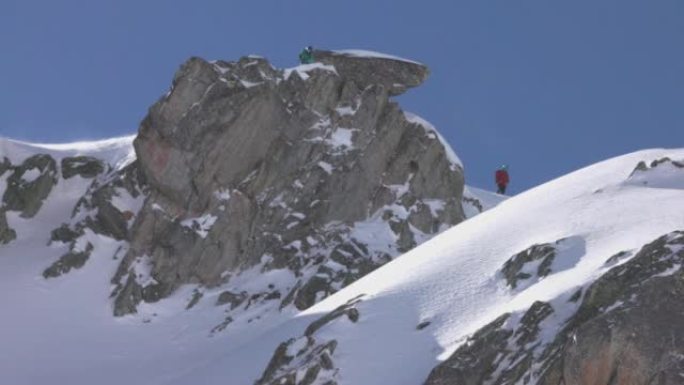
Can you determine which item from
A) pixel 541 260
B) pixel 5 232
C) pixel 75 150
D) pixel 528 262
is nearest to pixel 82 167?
pixel 75 150

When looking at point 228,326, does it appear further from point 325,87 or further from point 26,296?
point 325,87

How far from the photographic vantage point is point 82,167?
163ft

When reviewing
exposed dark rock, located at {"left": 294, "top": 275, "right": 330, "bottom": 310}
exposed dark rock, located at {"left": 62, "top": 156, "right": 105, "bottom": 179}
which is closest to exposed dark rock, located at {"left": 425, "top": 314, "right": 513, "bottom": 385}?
exposed dark rock, located at {"left": 294, "top": 275, "right": 330, "bottom": 310}

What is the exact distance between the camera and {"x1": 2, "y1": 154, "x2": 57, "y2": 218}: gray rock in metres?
47.6

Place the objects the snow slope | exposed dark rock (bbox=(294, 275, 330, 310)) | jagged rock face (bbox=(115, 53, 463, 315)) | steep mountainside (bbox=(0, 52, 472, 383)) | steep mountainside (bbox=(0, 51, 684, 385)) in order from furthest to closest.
→ jagged rock face (bbox=(115, 53, 463, 315)) < steep mountainside (bbox=(0, 52, 472, 383)) < exposed dark rock (bbox=(294, 275, 330, 310)) < the snow slope < steep mountainside (bbox=(0, 51, 684, 385))

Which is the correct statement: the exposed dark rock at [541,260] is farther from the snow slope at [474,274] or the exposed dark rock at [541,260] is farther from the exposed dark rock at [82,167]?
the exposed dark rock at [82,167]

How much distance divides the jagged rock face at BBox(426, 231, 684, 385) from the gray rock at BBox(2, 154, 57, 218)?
26437mm

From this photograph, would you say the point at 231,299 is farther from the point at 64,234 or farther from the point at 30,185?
the point at 30,185

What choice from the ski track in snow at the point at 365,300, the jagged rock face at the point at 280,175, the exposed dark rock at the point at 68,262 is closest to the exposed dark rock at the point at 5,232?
the ski track in snow at the point at 365,300

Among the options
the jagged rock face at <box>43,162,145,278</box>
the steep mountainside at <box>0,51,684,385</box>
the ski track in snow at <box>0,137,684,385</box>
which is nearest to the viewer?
the steep mountainside at <box>0,51,684,385</box>

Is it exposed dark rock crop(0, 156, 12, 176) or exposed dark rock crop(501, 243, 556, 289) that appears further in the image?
exposed dark rock crop(0, 156, 12, 176)

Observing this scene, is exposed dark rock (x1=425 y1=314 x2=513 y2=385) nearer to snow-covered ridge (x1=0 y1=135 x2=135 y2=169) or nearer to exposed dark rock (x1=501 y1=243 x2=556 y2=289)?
exposed dark rock (x1=501 y1=243 x2=556 y2=289)

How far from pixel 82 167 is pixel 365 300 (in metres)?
22.5

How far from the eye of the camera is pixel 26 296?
139ft
